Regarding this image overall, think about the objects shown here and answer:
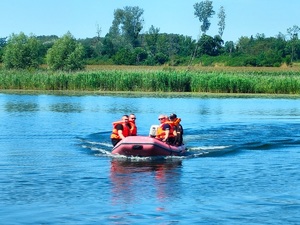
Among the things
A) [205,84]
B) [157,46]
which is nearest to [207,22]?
[157,46]

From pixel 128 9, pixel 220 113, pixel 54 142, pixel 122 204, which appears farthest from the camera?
pixel 128 9

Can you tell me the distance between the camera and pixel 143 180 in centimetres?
1859

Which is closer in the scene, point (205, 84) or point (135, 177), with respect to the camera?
point (135, 177)

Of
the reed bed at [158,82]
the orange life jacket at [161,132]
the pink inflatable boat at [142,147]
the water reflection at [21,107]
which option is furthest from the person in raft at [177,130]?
the reed bed at [158,82]

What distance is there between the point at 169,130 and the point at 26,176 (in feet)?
18.6

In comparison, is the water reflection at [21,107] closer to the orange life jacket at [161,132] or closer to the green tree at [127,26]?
the orange life jacket at [161,132]

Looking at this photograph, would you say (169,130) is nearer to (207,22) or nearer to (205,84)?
(205,84)

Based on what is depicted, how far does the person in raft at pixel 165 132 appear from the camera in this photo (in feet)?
75.5

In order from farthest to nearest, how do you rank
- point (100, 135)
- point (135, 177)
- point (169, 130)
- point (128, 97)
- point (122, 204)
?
point (128, 97), point (100, 135), point (169, 130), point (135, 177), point (122, 204)

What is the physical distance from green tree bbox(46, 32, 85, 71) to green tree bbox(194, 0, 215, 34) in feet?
164

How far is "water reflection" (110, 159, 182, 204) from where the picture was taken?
54.0 feet

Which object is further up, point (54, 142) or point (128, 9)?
point (128, 9)

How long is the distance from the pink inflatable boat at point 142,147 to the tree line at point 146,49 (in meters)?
54.6

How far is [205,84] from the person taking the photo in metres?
52.5
